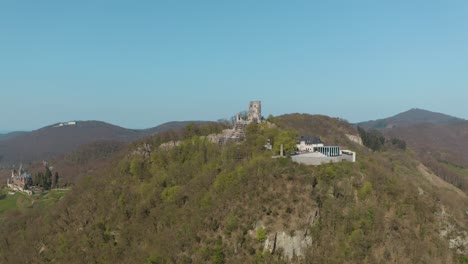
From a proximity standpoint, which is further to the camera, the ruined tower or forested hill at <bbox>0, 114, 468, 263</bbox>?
the ruined tower

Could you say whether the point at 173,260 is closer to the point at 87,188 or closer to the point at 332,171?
the point at 332,171

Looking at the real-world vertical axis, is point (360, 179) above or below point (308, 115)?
below

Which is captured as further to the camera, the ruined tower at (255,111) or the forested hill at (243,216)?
the ruined tower at (255,111)

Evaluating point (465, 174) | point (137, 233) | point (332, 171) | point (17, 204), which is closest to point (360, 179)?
point (332, 171)

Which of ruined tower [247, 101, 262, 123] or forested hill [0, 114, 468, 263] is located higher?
ruined tower [247, 101, 262, 123]

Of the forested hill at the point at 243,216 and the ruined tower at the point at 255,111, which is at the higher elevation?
the ruined tower at the point at 255,111

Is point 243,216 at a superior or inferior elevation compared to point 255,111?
inferior

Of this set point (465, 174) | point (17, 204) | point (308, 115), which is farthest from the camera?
point (465, 174)

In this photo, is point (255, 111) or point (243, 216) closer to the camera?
point (243, 216)
